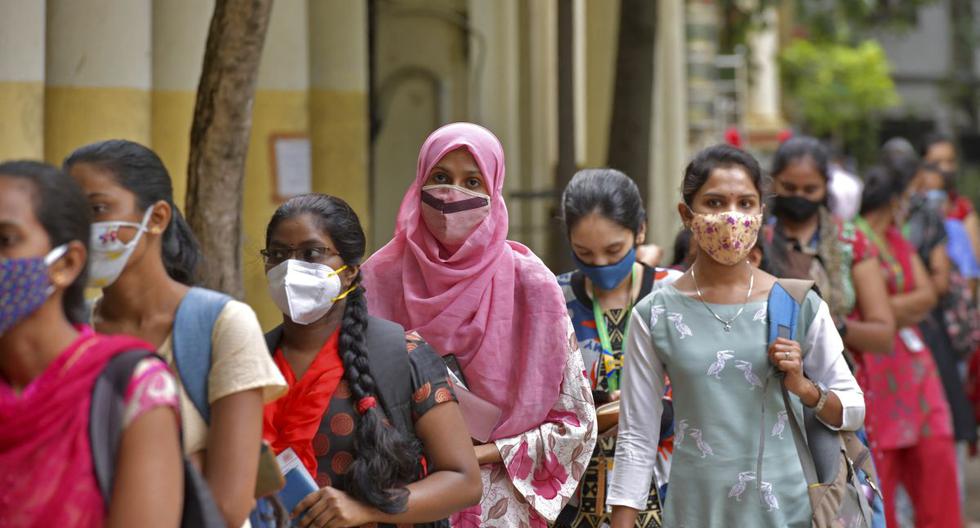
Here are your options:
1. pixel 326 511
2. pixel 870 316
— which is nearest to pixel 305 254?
pixel 326 511

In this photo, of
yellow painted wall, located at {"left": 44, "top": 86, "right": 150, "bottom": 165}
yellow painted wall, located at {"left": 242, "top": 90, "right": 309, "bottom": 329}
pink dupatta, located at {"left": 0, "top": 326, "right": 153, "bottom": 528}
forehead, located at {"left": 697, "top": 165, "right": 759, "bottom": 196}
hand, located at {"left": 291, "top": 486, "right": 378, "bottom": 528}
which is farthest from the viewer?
yellow painted wall, located at {"left": 242, "top": 90, "right": 309, "bottom": 329}

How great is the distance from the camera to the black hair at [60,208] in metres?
2.86

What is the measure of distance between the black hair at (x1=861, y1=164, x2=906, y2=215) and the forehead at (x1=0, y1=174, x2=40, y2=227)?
19.0 feet

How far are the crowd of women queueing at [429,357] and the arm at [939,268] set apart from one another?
223 cm

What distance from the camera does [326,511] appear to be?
3654 mm

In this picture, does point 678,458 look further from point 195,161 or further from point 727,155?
point 195,161

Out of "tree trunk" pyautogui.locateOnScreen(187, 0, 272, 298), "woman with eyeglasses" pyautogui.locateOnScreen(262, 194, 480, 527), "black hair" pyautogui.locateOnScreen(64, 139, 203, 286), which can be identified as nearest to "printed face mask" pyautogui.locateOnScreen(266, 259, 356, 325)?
"woman with eyeglasses" pyautogui.locateOnScreen(262, 194, 480, 527)

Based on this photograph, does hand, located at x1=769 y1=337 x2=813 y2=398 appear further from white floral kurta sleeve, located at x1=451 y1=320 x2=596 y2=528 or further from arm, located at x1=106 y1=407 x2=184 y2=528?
arm, located at x1=106 y1=407 x2=184 y2=528

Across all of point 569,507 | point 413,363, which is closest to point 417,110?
point 569,507

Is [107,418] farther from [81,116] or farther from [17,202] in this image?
[81,116]

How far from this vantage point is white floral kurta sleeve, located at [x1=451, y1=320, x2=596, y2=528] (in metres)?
4.65

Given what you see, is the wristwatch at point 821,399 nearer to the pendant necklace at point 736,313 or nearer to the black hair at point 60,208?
the pendant necklace at point 736,313

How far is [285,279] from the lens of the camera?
3.84 m

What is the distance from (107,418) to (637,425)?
207 cm
